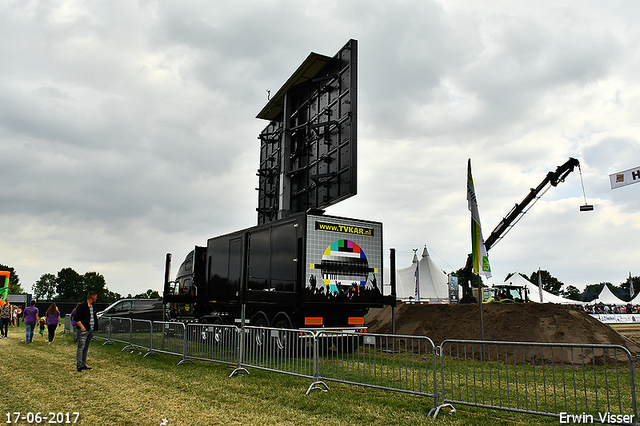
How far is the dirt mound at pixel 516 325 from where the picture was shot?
45.1 ft

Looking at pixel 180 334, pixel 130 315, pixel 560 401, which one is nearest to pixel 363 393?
pixel 560 401

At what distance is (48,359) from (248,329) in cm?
554

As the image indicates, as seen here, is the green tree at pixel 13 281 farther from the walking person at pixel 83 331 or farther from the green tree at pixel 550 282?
the green tree at pixel 550 282

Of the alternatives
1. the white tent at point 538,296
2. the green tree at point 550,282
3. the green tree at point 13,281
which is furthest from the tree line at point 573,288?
the green tree at point 13,281

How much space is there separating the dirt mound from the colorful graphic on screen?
547 cm

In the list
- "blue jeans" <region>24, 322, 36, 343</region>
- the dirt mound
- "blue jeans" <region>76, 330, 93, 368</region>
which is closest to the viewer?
"blue jeans" <region>76, 330, 93, 368</region>

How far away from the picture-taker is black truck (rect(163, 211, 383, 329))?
11078 millimetres

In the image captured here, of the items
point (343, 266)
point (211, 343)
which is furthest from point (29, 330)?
point (343, 266)

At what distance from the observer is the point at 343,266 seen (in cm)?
1164

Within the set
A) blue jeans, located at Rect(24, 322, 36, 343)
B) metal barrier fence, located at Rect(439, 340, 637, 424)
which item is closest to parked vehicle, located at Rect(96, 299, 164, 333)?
blue jeans, located at Rect(24, 322, 36, 343)

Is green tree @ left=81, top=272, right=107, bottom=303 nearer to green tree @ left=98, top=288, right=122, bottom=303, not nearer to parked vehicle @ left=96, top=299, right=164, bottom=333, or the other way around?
green tree @ left=98, top=288, right=122, bottom=303

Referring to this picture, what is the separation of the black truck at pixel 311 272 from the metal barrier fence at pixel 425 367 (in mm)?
1233

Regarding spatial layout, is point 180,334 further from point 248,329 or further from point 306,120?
point 306,120

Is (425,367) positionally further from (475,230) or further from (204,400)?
(475,230)
